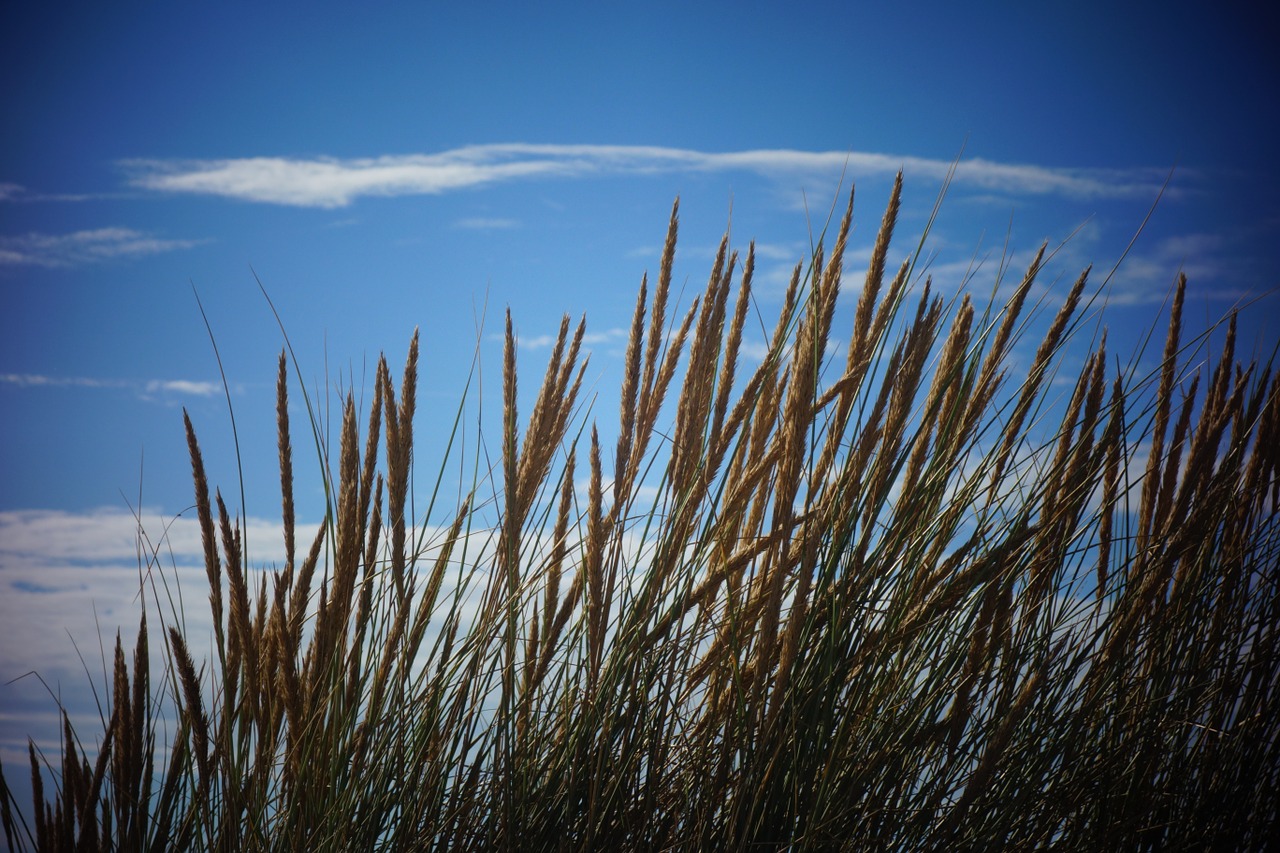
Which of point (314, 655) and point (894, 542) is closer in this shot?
point (894, 542)

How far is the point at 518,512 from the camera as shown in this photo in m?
1.55

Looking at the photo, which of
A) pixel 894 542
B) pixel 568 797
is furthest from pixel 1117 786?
pixel 568 797

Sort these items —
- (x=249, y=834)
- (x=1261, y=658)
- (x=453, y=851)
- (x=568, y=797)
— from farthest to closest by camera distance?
1. (x=1261, y=658)
2. (x=249, y=834)
3. (x=453, y=851)
4. (x=568, y=797)

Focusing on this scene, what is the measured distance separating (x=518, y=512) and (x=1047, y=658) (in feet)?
3.12

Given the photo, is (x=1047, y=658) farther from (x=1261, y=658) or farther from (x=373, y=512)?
(x=373, y=512)

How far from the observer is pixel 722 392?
148cm

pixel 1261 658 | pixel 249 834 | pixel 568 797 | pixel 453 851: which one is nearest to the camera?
pixel 568 797

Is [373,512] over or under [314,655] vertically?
over

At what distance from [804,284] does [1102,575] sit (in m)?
0.93

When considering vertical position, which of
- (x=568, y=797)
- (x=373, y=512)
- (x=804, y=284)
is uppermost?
(x=804, y=284)

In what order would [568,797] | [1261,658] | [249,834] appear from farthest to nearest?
[1261,658]
[249,834]
[568,797]

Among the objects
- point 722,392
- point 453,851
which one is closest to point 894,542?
point 722,392

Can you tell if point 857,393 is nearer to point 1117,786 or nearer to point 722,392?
point 722,392

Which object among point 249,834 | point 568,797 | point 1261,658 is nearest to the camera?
point 568,797
